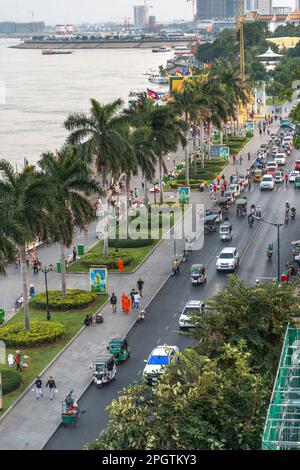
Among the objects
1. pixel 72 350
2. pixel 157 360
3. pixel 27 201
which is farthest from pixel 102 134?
pixel 157 360

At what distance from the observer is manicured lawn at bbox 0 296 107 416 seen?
46.0 m

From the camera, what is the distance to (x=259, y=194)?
9206 centimetres

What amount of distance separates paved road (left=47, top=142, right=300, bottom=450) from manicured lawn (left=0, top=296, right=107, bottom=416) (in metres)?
Result: 3.10

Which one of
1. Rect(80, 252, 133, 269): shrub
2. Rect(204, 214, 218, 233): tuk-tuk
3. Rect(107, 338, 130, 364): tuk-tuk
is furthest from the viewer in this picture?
Rect(204, 214, 218, 233): tuk-tuk

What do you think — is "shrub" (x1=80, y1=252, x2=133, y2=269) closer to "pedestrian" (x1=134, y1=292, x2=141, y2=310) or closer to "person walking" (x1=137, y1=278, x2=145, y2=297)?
"person walking" (x1=137, y1=278, x2=145, y2=297)

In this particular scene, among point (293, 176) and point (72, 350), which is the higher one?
point (72, 350)

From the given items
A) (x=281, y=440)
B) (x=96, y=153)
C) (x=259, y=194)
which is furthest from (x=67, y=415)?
(x=259, y=194)

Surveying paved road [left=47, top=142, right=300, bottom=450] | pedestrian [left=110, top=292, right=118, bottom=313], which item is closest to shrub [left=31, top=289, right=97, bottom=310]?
pedestrian [left=110, top=292, right=118, bottom=313]

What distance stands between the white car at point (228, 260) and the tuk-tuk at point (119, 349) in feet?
53.1

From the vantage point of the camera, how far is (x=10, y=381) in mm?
44812

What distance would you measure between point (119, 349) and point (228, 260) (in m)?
17.6

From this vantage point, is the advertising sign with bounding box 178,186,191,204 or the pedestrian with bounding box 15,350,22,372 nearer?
the pedestrian with bounding box 15,350,22,372

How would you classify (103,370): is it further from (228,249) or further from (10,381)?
(228,249)

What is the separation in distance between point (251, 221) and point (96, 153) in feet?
56.0
